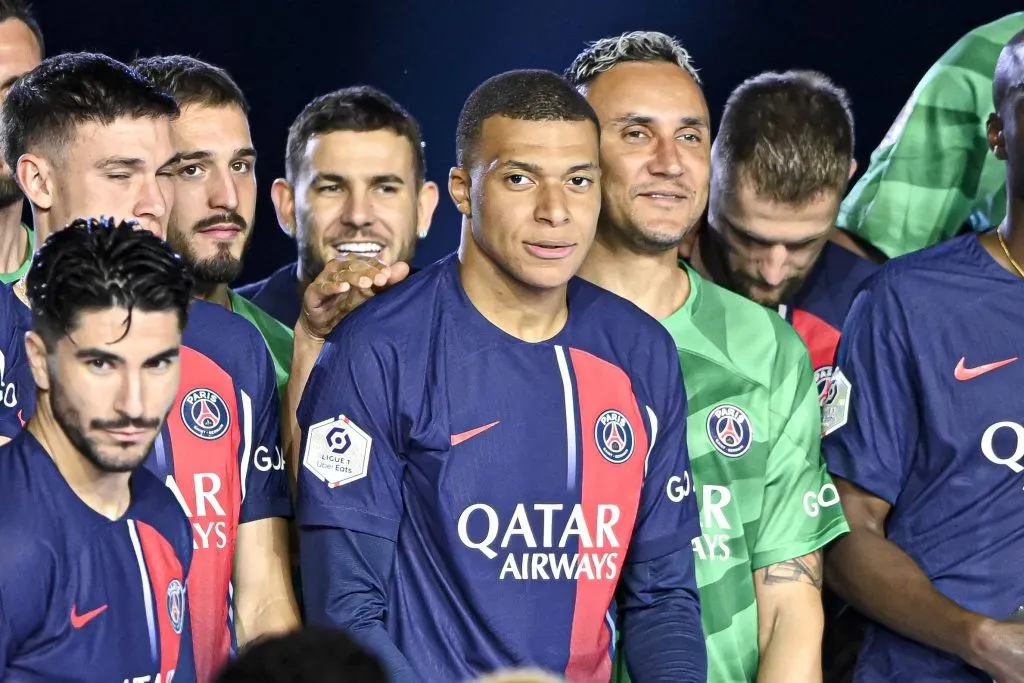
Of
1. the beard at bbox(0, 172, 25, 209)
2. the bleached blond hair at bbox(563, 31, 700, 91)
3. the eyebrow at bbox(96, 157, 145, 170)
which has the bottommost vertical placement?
the beard at bbox(0, 172, 25, 209)

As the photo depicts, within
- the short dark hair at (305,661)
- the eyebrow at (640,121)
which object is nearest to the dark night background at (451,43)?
the eyebrow at (640,121)

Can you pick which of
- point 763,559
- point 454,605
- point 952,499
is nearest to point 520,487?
point 454,605

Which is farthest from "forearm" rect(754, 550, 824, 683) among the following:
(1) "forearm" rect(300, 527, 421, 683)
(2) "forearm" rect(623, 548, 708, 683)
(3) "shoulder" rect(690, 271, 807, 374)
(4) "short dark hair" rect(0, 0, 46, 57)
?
(4) "short dark hair" rect(0, 0, 46, 57)

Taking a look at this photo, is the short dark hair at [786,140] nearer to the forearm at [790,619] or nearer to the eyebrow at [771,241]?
the eyebrow at [771,241]

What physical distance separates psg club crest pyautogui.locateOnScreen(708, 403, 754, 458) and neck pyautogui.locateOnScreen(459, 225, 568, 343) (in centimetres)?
47

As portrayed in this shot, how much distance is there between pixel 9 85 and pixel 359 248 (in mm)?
849

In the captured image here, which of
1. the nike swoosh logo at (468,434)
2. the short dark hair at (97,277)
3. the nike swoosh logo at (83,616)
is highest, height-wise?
the short dark hair at (97,277)

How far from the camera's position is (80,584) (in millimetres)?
2623

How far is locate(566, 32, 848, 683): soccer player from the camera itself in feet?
11.2

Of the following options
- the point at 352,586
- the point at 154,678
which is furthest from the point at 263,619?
the point at 154,678

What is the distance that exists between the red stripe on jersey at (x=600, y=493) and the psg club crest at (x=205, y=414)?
0.67 metres

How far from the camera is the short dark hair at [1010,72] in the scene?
3.46 meters

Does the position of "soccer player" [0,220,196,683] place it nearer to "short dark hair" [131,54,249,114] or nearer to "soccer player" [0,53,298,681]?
"soccer player" [0,53,298,681]

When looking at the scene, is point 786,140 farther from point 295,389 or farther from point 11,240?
point 11,240
